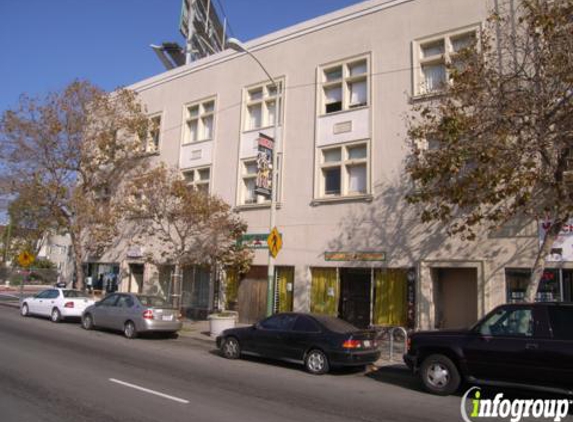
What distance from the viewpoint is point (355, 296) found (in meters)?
18.4

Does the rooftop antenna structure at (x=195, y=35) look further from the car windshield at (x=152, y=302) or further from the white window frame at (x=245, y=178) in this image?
the car windshield at (x=152, y=302)

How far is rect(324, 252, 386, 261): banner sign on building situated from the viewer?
17545 millimetres

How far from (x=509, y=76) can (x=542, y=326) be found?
6.25m

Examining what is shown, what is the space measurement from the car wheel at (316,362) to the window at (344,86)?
1088cm

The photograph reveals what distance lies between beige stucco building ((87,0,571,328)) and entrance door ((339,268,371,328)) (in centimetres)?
4

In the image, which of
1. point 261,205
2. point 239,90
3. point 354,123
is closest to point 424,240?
point 354,123

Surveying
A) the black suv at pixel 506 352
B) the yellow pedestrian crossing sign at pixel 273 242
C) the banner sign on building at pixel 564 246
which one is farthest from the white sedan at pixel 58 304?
the banner sign on building at pixel 564 246

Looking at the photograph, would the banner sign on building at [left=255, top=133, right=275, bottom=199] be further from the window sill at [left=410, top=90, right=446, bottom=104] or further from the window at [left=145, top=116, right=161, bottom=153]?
the window at [left=145, top=116, right=161, bottom=153]

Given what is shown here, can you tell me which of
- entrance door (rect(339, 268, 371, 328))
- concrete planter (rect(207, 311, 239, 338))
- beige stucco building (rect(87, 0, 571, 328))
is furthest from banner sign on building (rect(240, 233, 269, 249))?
concrete planter (rect(207, 311, 239, 338))

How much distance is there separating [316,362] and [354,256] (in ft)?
23.9

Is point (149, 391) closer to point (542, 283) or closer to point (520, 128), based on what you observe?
point (520, 128)

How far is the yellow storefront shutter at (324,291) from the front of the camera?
18625mm

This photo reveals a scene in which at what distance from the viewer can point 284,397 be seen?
337 inches

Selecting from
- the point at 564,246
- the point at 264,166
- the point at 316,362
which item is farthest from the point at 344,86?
the point at 316,362
